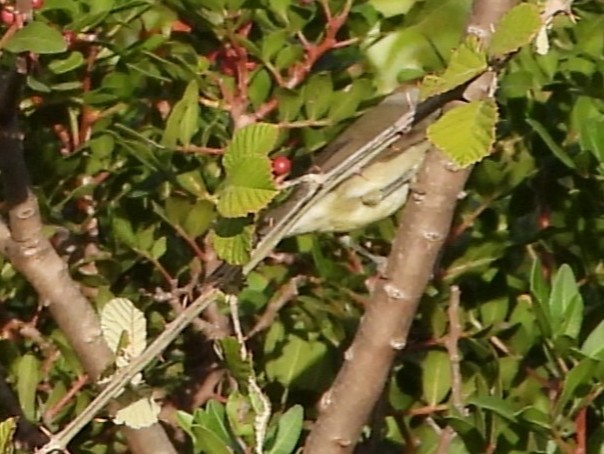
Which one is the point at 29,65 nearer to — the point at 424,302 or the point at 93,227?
the point at 93,227

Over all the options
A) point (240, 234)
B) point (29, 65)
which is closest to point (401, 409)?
point (29, 65)

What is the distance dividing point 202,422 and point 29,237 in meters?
0.34

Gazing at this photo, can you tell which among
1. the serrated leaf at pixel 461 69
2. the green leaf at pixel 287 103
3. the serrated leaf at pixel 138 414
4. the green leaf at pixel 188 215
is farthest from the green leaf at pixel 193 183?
the serrated leaf at pixel 461 69

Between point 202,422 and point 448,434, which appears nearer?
point 202,422

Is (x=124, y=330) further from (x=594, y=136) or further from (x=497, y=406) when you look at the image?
(x=594, y=136)

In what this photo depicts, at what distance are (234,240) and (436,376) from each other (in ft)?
2.37

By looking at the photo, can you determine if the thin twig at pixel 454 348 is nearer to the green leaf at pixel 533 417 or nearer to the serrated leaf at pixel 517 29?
the green leaf at pixel 533 417

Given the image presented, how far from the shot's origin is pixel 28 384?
1.63 meters

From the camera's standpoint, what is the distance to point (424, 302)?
166cm

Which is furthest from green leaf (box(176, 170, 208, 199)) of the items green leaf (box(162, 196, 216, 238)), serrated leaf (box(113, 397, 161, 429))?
serrated leaf (box(113, 397, 161, 429))

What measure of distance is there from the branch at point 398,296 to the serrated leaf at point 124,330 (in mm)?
230

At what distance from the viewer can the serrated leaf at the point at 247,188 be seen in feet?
3.22

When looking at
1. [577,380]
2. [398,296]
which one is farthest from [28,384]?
[577,380]

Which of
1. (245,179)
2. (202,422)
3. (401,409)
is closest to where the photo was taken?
(245,179)
